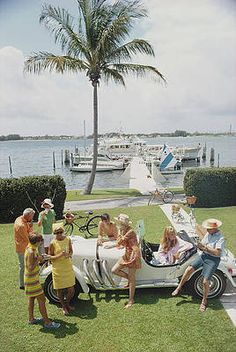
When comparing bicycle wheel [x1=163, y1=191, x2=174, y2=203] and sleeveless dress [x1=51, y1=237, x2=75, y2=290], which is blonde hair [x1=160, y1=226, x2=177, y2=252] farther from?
bicycle wheel [x1=163, y1=191, x2=174, y2=203]

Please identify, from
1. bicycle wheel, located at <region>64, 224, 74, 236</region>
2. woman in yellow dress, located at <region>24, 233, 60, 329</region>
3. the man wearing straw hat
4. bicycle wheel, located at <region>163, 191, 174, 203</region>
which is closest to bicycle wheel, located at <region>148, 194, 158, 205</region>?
bicycle wheel, located at <region>163, 191, 174, 203</region>

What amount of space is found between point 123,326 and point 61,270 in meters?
1.35

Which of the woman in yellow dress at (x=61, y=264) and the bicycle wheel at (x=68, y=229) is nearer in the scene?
the woman in yellow dress at (x=61, y=264)

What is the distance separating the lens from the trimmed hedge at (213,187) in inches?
597

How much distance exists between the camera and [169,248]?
699 centimetres

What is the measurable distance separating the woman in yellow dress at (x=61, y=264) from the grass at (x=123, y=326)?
1.76ft

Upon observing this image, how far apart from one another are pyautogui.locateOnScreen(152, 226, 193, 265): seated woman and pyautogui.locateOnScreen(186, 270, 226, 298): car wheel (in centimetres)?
55

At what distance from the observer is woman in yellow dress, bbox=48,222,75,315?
5949mm

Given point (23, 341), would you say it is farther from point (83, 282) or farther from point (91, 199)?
point (91, 199)

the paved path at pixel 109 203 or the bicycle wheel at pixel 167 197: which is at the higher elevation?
the bicycle wheel at pixel 167 197

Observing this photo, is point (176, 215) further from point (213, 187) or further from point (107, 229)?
point (107, 229)

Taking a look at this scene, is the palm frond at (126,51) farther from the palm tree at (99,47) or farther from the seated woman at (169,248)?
the seated woman at (169,248)

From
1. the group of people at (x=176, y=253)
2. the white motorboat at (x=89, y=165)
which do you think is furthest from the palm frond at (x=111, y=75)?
the white motorboat at (x=89, y=165)

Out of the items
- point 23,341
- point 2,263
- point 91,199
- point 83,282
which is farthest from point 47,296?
point 91,199
